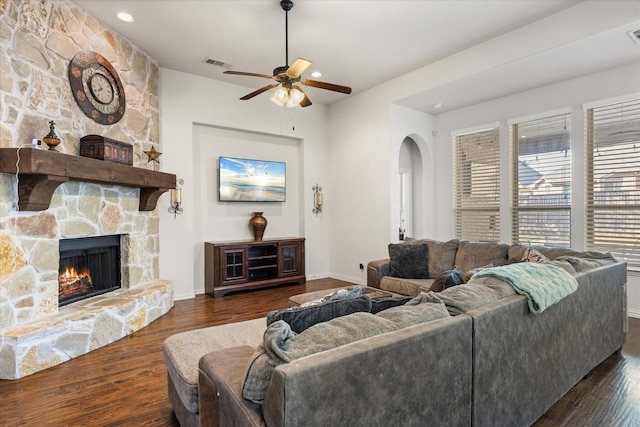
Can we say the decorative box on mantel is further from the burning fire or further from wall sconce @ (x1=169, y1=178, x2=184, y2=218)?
wall sconce @ (x1=169, y1=178, x2=184, y2=218)

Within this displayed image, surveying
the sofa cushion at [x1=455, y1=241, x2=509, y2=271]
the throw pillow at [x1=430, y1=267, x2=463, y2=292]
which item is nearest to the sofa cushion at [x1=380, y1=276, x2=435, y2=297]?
the sofa cushion at [x1=455, y1=241, x2=509, y2=271]

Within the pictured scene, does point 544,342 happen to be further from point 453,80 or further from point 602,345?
point 453,80

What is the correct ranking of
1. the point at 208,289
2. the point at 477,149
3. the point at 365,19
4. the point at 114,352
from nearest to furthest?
the point at 114,352, the point at 365,19, the point at 208,289, the point at 477,149

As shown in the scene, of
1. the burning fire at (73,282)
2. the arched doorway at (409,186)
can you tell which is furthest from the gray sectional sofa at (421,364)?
the arched doorway at (409,186)

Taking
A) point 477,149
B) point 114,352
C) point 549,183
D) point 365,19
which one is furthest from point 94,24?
point 549,183

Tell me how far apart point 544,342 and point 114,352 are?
332cm

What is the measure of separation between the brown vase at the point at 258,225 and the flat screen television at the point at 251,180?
0.31 m

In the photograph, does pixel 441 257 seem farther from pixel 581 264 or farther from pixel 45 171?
pixel 45 171

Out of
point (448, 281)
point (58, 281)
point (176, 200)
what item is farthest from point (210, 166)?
point (448, 281)

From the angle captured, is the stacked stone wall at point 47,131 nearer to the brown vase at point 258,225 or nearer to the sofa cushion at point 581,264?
the brown vase at point 258,225

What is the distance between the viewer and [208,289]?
5203 millimetres

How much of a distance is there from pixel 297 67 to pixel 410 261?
2511 mm

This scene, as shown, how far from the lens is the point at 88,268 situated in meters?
3.75

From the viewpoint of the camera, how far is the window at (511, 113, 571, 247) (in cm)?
464
